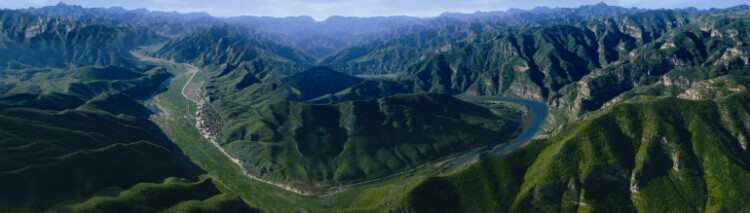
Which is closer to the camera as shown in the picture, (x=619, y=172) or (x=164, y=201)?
(x=164, y=201)

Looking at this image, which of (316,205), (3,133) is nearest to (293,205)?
(316,205)

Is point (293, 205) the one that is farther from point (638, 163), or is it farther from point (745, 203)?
point (745, 203)

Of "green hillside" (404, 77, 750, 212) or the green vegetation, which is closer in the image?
the green vegetation

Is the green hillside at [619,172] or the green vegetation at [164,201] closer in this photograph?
the green vegetation at [164,201]

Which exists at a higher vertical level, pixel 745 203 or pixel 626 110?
pixel 626 110

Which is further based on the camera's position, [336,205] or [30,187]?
[336,205]

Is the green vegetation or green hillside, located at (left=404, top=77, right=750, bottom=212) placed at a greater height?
green hillside, located at (left=404, top=77, right=750, bottom=212)

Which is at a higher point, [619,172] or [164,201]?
[619,172]

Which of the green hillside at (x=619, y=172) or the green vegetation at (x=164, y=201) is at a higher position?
the green hillside at (x=619, y=172)
